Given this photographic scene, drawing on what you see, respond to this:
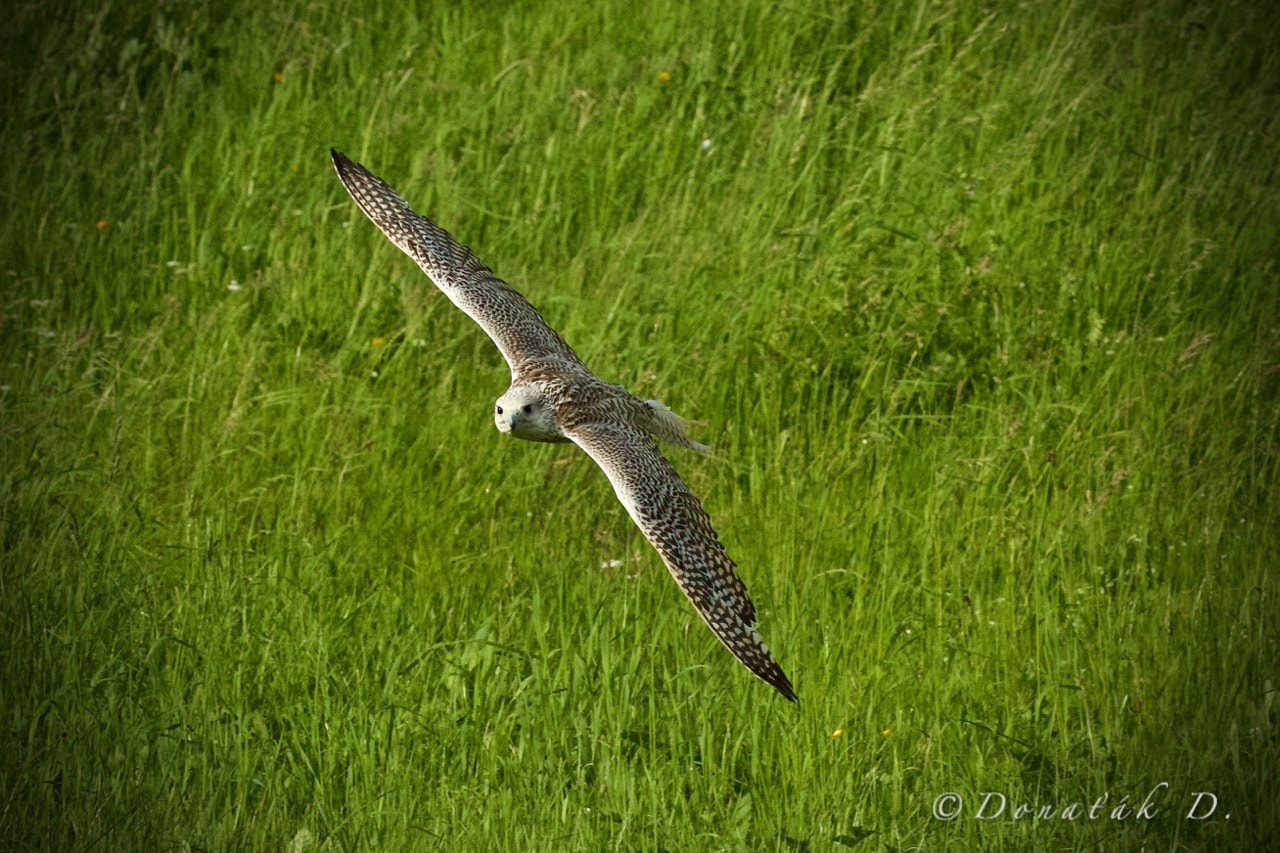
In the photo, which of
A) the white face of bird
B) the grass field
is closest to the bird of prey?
the white face of bird

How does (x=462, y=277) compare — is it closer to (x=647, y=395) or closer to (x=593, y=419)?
(x=647, y=395)

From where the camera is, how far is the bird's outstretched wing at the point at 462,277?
20.1ft

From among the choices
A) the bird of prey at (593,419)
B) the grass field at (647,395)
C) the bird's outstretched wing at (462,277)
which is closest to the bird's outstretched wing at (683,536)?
the bird of prey at (593,419)

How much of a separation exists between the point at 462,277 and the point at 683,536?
5.99 ft

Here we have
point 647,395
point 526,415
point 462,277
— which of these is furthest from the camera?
point 647,395

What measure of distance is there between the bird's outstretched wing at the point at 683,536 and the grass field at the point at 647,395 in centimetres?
37

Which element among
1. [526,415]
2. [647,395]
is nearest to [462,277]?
[647,395]

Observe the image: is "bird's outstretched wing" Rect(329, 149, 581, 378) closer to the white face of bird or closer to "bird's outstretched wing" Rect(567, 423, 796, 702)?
the white face of bird

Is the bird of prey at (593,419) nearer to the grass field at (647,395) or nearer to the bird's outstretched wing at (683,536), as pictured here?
the bird's outstretched wing at (683,536)

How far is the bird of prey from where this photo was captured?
16.0 ft

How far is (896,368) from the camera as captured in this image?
21.9 ft

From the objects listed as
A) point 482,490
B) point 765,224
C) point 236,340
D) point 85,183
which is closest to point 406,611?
point 482,490

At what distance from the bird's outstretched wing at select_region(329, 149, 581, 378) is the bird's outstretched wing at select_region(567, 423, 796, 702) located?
0.65m

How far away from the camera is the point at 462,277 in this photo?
6.39 m
